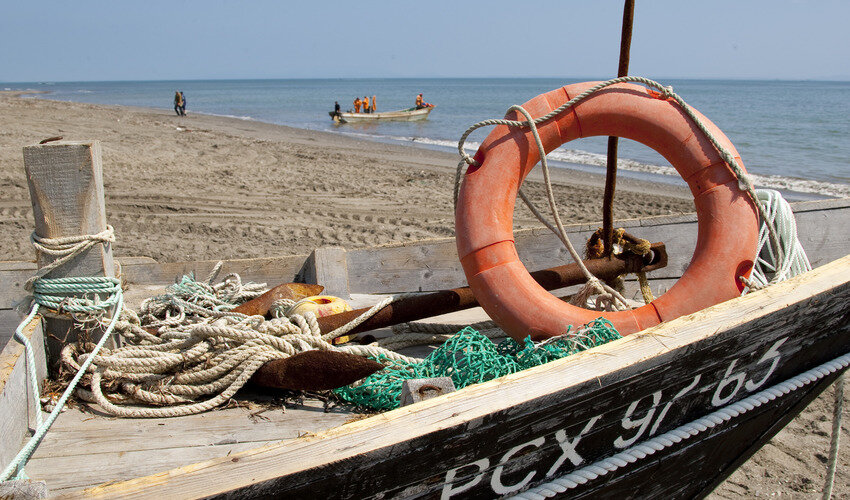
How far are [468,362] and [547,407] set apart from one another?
0.52 meters

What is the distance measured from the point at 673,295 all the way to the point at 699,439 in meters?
0.57

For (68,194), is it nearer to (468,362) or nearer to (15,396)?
(15,396)

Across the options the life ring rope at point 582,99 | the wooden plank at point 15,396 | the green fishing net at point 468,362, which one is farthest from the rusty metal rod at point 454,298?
the wooden plank at point 15,396

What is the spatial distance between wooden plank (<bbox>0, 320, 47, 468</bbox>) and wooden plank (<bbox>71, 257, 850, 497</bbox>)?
697mm

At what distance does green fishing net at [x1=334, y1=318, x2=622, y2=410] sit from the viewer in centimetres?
187

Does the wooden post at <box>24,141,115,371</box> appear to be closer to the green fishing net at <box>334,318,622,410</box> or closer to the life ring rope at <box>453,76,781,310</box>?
the green fishing net at <box>334,318,622,410</box>

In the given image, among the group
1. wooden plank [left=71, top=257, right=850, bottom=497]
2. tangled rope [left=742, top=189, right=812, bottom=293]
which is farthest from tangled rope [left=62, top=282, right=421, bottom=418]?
tangled rope [left=742, top=189, right=812, bottom=293]

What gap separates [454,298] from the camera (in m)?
2.59

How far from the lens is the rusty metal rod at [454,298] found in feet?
8.11

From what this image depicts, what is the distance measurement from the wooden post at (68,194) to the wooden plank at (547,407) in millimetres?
1122

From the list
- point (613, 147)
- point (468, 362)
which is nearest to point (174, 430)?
point (468, 362)

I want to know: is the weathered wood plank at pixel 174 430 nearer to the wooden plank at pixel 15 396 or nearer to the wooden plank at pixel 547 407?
the wooden plank at pixel 15 396

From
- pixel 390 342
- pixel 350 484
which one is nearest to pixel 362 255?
pixel 390 342

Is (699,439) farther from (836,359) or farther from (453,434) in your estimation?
(453,434)
